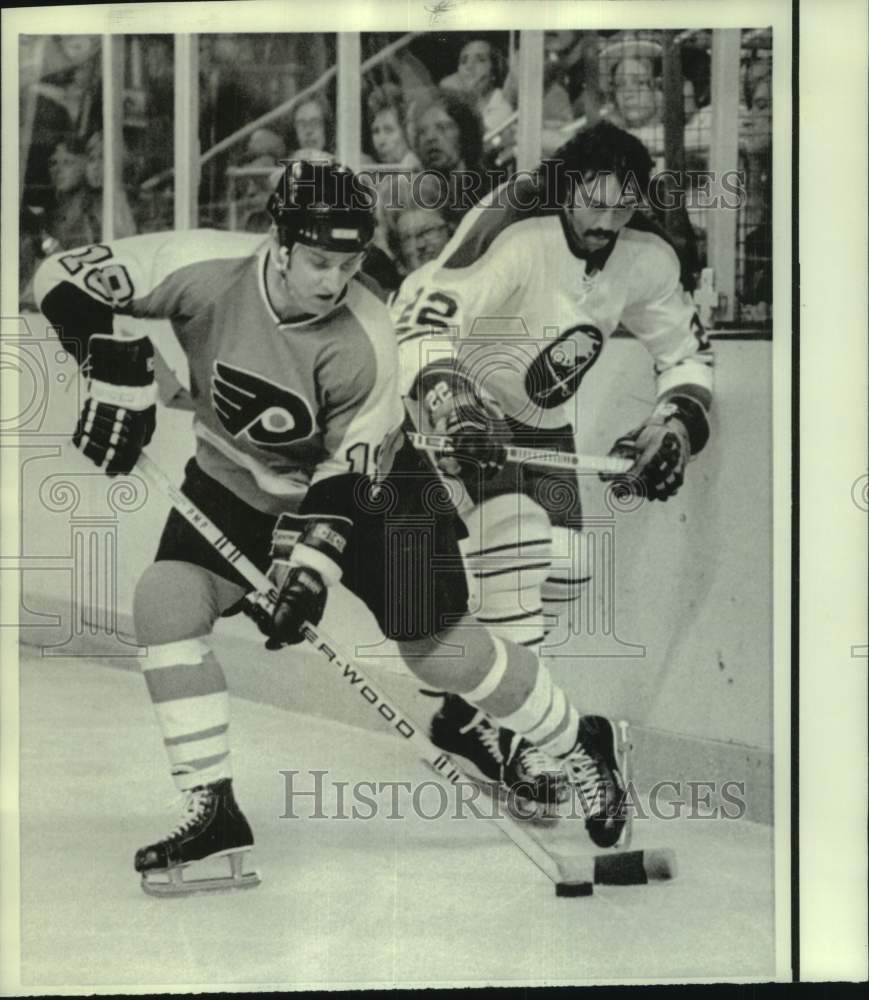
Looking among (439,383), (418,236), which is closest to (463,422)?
(439,383)

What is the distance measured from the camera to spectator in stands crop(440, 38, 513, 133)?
315 centimetres

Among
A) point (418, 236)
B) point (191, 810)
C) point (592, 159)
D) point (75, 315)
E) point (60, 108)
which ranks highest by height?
point (60, 108)

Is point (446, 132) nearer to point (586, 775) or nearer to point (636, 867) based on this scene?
point (586, 775)

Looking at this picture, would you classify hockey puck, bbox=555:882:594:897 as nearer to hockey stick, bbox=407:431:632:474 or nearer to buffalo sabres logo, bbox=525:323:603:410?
hockey stick, bbox=407:431:632:474

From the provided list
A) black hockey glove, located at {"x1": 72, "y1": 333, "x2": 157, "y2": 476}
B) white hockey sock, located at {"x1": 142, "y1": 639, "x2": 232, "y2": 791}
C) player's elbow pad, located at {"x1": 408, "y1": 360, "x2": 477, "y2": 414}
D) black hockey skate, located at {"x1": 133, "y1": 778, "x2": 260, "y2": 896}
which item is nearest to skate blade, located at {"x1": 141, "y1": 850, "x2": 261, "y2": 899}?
black hockey skate, located at {"x1": 133, "y1": 778, "x2": 260, "y2": 896}

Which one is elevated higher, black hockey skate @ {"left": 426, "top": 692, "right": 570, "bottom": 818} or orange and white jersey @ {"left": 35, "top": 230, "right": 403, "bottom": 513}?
orange and white jersey @ {"left": 35, "top": 230, "right": 403, "bottom": 513}

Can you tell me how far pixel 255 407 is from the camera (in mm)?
3188

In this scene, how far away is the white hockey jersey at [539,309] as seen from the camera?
125 inches

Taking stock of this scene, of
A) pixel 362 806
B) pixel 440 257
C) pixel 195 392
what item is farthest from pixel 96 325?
pixel 362 806

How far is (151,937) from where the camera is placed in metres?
3.19

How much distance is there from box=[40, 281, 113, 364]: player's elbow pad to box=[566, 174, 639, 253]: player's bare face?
1.11 meters

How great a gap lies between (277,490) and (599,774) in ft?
3.31

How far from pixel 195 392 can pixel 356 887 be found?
121 centimetres

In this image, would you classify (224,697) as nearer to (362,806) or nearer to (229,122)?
(362,806)
